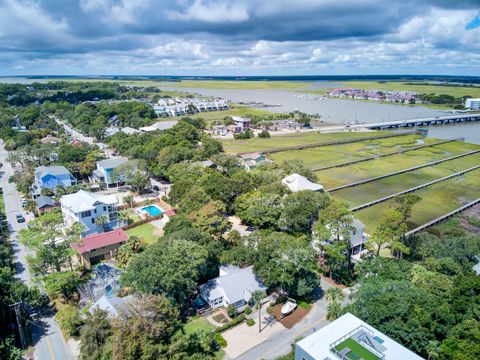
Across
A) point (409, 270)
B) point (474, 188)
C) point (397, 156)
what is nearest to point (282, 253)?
point (409, 270)

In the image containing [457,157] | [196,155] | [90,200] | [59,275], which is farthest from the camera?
[457,157]

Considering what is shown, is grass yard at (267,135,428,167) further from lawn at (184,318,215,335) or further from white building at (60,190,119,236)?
lawn at (184,318,215,335)

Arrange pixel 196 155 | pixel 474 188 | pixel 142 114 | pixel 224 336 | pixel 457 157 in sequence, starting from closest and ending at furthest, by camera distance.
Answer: pixel 224 336 < pixel 474 188 < pixel 196 155 < pixel 457 157 < pixel 142 114

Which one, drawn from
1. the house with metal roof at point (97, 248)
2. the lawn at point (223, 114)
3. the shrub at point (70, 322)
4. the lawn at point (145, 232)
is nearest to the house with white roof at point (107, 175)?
the lawn at point (145, 232)

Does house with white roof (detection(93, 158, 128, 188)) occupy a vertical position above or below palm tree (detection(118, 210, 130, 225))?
above

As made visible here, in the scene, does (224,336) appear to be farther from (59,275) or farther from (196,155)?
(196,155)

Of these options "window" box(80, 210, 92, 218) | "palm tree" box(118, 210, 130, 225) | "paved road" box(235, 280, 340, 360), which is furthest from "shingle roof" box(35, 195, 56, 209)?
"paved road" box(235, 280, 340, 360)

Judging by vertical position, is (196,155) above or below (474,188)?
above
